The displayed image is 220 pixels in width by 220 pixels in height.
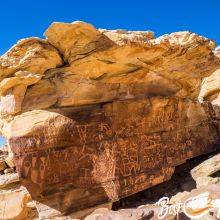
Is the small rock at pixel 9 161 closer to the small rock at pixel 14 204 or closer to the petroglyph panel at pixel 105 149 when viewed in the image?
the small rock at pixel 14 204

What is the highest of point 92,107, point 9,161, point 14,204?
point 92,107

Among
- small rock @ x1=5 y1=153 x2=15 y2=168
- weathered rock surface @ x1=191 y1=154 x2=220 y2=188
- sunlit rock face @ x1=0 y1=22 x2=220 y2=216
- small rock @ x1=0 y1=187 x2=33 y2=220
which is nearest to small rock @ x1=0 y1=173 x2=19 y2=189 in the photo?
small rock @ x1=0 y1=187 x2=33 y2=220

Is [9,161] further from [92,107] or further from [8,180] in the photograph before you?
[92,107]

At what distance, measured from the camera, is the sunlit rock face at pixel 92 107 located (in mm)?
8445

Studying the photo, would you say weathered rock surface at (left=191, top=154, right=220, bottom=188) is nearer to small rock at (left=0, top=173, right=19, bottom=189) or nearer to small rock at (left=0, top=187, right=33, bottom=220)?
small rock at (left=0, top=187, right=33, bottom=220)

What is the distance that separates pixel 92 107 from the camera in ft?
33.5

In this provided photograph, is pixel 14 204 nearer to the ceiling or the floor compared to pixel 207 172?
nearer to the ceiling

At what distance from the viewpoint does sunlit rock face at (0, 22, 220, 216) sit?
8445 mm

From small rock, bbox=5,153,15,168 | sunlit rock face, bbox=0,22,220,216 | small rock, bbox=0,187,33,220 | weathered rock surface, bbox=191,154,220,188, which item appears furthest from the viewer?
small rock, bbox=5,153,15,168

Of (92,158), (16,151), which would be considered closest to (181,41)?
(92,158)

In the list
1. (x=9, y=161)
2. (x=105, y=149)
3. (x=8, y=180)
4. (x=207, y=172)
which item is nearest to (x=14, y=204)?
(x=8, y=180)

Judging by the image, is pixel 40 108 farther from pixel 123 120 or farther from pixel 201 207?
pixel 201 207

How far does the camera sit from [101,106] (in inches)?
405

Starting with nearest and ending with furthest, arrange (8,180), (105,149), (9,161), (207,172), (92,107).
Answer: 1. (105,149)
2. (92,107)
3. (207,172)
4. (8,180)
5. (9,161)
